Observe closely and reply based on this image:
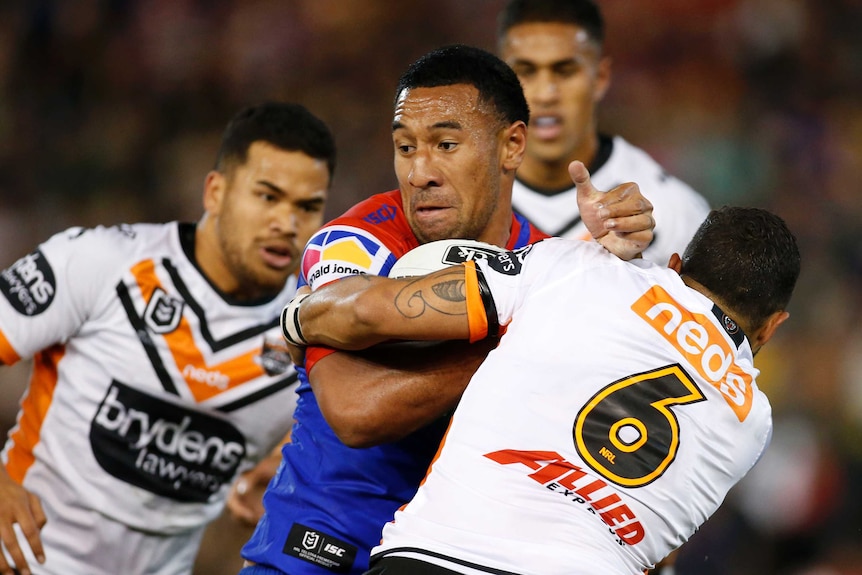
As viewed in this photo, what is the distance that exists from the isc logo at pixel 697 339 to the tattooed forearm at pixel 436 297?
40 cm

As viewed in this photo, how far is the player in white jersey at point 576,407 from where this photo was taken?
2463 millimetres

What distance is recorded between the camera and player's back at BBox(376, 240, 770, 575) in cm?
246

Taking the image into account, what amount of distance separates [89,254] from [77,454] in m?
0.74

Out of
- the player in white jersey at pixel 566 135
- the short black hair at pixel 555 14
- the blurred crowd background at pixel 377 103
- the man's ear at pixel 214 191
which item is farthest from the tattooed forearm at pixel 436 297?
the blurred crowd background at pixel 377 103

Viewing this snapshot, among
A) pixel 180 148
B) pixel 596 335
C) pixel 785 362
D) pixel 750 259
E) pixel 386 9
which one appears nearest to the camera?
pixel 596 335

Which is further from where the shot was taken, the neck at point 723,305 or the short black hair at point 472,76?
the short black hair at point 472,76

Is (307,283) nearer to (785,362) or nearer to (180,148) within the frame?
(785,362)

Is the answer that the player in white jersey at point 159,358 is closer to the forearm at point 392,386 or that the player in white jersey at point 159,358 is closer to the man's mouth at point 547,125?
the man's mouth at point 547,125

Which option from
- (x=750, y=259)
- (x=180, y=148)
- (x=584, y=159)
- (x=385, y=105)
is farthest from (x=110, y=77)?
(x=750, y=259)

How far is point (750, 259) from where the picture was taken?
2.66 metres

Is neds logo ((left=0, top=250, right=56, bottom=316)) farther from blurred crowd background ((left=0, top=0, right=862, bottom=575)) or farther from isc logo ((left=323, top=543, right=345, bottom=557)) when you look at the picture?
blurred crowd background ((left=0, top=0, right=862, bottom=575))

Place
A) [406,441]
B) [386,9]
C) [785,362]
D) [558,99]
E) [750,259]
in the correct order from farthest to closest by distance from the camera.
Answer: [386,9]
[785,362]
[558,99]
[406,441]
[750,259]

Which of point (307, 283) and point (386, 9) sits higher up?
point (386, 9)

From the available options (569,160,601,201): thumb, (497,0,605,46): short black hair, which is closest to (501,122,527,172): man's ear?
(569,160,601,201): thumb
